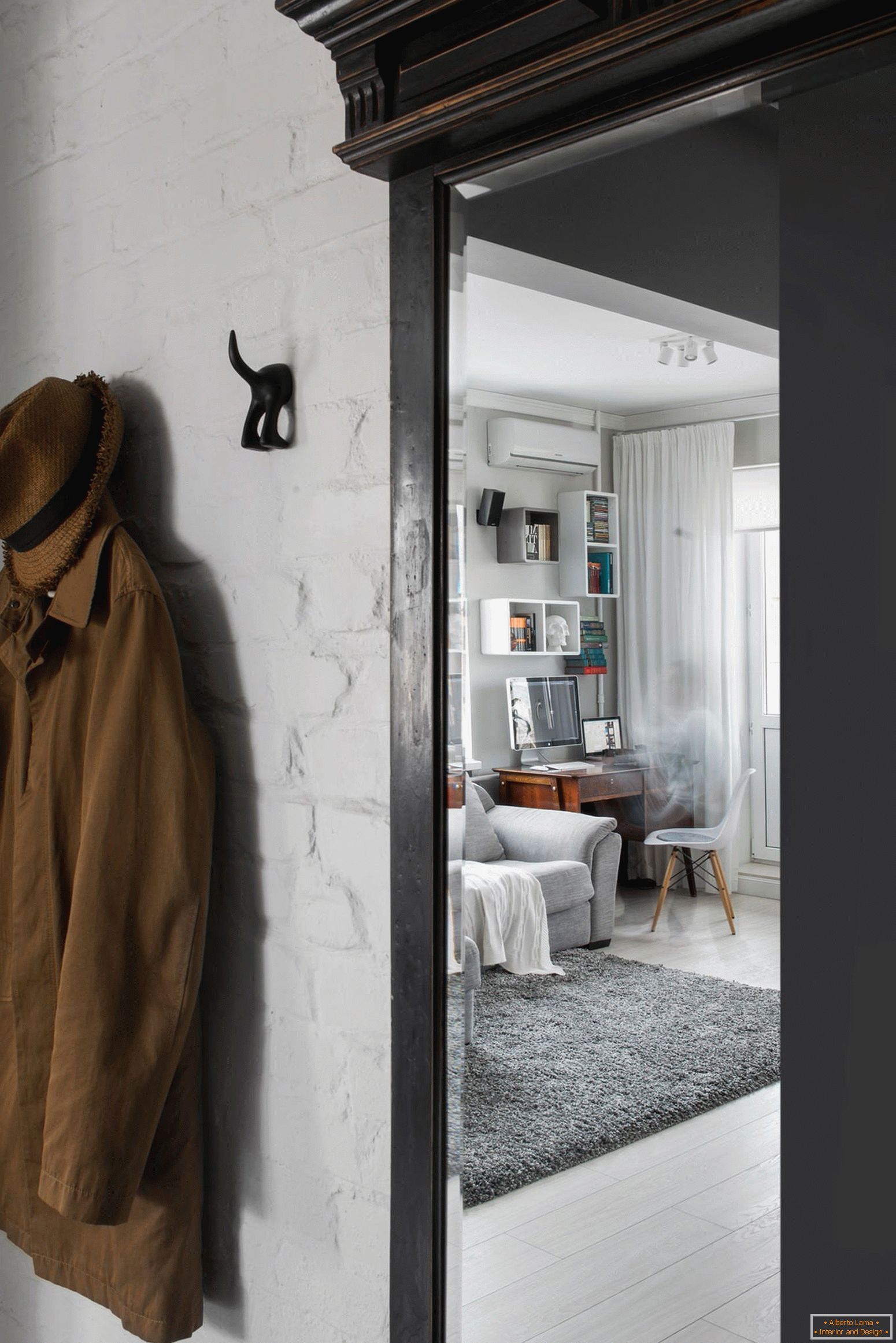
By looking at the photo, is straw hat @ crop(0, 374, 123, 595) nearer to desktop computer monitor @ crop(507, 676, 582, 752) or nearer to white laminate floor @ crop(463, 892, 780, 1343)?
desktop computer monitor @ crop(507, 676, 582, 752)

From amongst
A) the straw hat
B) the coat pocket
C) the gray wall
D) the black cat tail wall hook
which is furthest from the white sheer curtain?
the coat pocket

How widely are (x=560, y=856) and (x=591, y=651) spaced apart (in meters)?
0.18

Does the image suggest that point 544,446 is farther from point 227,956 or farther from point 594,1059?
point 227,956

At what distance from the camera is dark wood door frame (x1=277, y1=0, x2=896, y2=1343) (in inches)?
36.9

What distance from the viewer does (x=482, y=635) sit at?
1.03 meters

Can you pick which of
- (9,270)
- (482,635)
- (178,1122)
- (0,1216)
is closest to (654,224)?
(482,635)

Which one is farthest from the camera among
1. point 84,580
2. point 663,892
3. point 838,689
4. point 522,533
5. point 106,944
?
point 84,580

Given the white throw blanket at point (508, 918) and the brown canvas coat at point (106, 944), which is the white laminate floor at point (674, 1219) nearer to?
the white throw blanket at point (508, 918)

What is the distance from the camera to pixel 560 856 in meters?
0.98

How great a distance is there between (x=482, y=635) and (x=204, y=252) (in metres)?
0.64

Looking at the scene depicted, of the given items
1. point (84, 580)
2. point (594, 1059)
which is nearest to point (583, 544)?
point (594, 1059)

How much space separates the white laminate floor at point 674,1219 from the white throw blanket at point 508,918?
85 mm

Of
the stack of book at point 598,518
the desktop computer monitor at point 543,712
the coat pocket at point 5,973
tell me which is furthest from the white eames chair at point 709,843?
the coat pocket at point 5,973

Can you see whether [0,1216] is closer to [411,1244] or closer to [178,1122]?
[178,1122]
